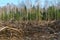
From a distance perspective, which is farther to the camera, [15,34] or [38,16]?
[38,16]

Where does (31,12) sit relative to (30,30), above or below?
above

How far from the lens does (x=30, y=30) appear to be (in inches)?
109

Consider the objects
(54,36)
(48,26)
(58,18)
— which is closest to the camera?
(54,36)

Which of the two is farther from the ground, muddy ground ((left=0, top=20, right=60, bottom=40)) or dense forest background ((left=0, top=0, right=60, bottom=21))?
dense forest background ((left=0, top=0, right=60, bottom=21))

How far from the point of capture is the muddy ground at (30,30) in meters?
2.62

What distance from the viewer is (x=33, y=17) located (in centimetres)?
318

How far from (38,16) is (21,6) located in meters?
0.39

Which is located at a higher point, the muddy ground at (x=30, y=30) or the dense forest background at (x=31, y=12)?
the dense forest background at (x=31, y=12)

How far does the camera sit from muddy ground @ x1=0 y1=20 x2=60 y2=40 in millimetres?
2623

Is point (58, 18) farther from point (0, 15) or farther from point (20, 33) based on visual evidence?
point (0, 15)

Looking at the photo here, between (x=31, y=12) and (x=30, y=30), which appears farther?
(x=31, y=12)

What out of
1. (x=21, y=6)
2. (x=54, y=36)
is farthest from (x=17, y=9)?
(x=54, y=36)

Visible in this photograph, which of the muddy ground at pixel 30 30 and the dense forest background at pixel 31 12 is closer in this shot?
the muddy ground at pixel 30 30

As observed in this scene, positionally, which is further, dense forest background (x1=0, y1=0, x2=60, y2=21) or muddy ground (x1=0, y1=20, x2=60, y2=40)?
dense forest background (x1=0, y1=0, x2=60, y2=21)
